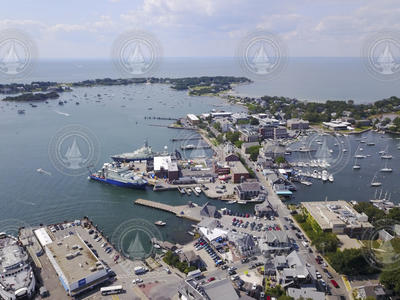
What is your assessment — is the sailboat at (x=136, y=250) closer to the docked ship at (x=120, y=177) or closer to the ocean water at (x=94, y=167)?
the ocean water at (x=94, y=167)

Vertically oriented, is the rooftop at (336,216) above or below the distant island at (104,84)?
below

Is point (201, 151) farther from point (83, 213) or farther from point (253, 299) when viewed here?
point (253, 299)

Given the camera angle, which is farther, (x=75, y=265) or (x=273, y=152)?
(x=273, y=152)

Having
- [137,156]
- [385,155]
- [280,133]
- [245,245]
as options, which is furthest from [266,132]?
[245,245]

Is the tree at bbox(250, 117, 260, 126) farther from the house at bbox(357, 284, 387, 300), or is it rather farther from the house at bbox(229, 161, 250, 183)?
the house at bbox(357, 284, 387, 300)

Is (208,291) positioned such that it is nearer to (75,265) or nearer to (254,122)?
(75,265)

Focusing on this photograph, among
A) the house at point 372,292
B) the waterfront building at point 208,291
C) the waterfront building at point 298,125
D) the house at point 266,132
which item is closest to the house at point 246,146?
the house at point 266,132
